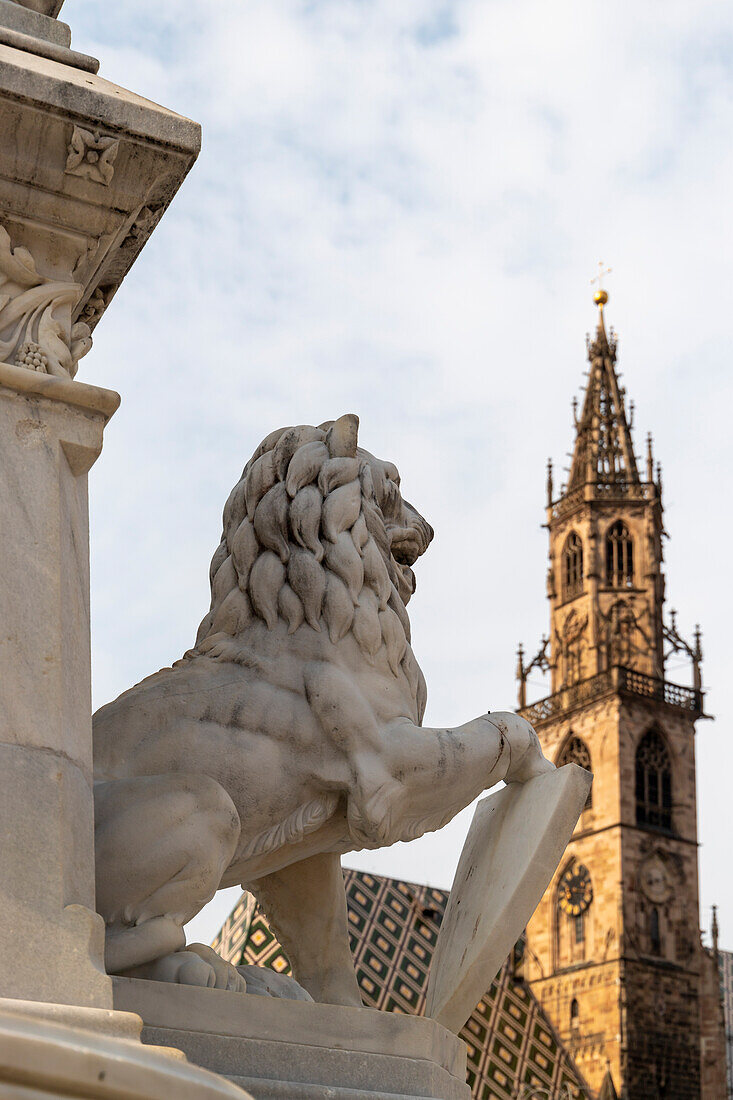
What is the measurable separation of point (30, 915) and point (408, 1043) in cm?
119

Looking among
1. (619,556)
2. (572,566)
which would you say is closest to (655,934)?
(619,556)

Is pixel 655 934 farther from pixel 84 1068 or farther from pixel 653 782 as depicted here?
pixel 84 1068

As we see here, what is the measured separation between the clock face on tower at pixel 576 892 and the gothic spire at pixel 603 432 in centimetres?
1073

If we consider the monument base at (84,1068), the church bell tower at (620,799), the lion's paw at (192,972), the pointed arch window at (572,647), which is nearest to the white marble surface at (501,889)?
the lion's paw at (192,972)

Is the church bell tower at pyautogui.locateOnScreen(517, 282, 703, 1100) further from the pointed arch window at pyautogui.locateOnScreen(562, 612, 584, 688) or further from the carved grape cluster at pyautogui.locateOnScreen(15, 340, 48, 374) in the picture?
the carved grape cluster at pyautogui.locateOnScreen(15, 340, 48, 374)

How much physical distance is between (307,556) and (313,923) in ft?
3.08

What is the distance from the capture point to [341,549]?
12.6ft

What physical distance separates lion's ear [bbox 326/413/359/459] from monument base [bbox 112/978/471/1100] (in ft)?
4.37

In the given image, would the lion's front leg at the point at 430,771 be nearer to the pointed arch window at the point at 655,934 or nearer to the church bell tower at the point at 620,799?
the church bell tower at the point at 620,799

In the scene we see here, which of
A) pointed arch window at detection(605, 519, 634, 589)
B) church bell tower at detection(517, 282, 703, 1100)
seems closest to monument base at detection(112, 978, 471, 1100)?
church bell tower at detection(517, 282, 703, 1100)

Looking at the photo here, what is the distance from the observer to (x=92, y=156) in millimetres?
3014

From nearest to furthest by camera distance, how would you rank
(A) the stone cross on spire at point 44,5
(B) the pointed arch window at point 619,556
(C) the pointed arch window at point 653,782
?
(A) the stone cross on spire at point 44,5
(C) the pointed arch window at point 653,782
(B) the pointed arch window at point 619,556

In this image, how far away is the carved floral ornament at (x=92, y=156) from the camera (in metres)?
2.99

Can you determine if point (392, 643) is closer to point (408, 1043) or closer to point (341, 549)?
point (341, 549)
